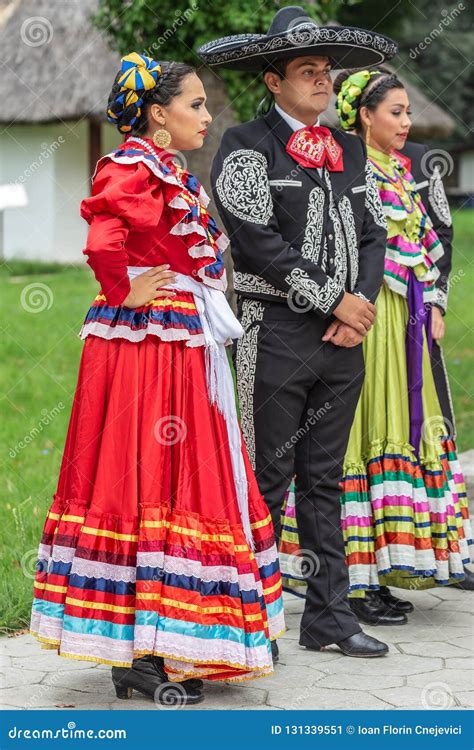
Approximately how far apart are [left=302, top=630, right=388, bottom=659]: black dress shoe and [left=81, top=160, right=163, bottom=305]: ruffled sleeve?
1555mm

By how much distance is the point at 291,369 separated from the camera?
4.38 metres

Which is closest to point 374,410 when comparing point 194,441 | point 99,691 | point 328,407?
point 328,407

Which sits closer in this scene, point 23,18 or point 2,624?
point 2,624

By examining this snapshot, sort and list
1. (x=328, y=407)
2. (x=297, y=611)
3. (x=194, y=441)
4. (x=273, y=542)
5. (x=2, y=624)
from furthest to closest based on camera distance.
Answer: (x=297, y=611) < (x=2, y=624) < (x=328, y=407) < (x=273, y=542) < (x=194, y=441)

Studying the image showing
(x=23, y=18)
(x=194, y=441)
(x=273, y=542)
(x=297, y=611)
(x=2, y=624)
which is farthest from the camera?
(x=23, y=18)

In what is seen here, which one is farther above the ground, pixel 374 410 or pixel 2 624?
pixel 374 410

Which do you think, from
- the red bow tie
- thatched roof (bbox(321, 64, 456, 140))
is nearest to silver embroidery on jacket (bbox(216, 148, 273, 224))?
the red bow tie

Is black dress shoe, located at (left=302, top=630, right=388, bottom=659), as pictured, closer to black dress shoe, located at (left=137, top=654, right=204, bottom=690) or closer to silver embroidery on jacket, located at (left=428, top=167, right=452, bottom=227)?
black dress shoe, located at (left=137, top=654, right=204, bottom=690)

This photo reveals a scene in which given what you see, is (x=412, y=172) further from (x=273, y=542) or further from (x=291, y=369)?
(x=273, y=542)

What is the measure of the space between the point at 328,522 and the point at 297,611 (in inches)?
28.9

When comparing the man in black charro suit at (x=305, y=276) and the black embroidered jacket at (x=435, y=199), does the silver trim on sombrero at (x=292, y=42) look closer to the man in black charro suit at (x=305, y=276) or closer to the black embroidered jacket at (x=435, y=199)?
the man in black charro suit at (x=305, y=276)

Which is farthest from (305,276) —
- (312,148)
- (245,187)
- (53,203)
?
(53,203)

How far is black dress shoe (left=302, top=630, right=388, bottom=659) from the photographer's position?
14.7 ft

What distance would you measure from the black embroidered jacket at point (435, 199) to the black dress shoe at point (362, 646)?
1519 millimetres
